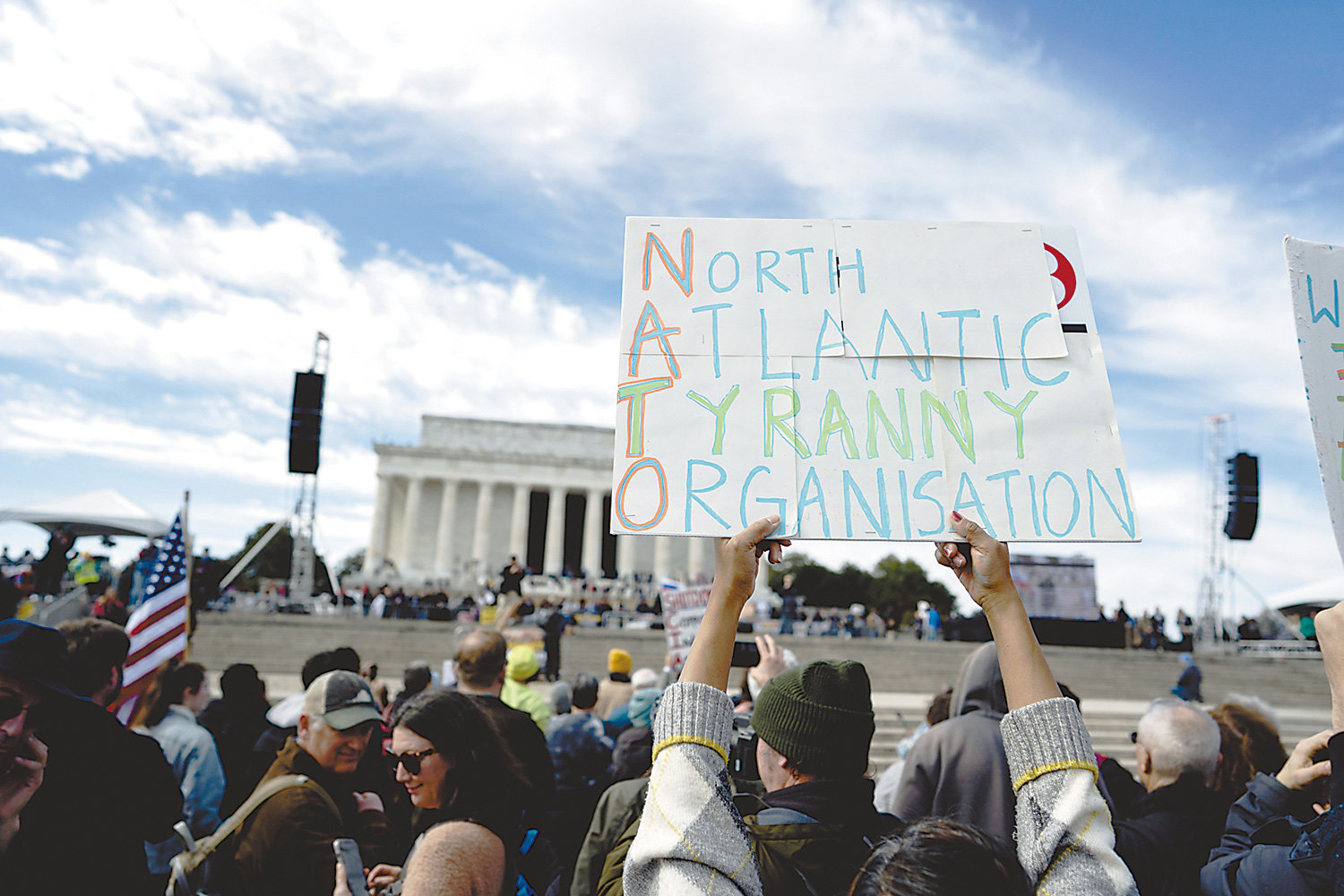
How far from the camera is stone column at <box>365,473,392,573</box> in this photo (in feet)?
198

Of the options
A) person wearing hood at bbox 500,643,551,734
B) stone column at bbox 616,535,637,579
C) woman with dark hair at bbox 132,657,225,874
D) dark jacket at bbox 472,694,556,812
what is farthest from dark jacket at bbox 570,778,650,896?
stone column at bbox 616,535,637,579

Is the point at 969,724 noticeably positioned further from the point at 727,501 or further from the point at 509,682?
the point at 509,682

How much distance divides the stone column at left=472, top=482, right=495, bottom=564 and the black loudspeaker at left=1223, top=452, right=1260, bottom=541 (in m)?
45.6

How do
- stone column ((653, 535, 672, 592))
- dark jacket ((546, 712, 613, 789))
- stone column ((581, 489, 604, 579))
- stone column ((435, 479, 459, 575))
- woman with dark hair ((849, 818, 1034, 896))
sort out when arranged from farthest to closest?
stone column ((653, 535, 672, 592)) → stone column ((435, 479, 459, 575)) → stone column ((581, 489, 604, 579)) → dark jacket ((546, 712, 613, 789)) → woman with dark hair ((849, 818, 1034, 896))

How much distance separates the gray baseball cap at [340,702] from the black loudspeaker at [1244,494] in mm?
29803

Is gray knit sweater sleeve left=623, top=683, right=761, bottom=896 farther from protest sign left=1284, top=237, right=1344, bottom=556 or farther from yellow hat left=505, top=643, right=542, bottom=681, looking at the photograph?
yellow hat left=505, top=643, right=542, bottom=681

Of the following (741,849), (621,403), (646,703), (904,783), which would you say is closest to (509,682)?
(646,703)

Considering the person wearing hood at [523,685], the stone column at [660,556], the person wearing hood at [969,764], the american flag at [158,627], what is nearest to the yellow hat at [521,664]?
the person wearing hood at [523,685]

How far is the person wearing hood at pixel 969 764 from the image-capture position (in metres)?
3.38

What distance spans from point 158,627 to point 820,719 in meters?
6.85

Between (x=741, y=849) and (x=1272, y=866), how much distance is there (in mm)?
1300

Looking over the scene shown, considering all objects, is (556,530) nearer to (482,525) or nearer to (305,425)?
(482,525)

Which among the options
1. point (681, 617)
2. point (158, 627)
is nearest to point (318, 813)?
point (158, 627)

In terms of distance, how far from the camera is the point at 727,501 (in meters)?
2.20
